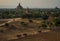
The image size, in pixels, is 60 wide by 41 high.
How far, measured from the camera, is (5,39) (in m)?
8.06

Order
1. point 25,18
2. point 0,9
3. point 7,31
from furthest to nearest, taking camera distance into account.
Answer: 1. point 25,18
2. point 0,9
3. point 7,31

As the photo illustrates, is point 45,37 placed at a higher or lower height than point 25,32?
lower

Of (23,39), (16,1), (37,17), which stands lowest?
(23,39)

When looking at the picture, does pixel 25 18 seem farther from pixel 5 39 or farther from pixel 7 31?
pixel 5 39

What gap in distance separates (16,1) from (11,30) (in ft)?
6.40

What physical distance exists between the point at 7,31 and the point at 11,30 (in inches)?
9.9

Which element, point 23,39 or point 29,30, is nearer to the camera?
point 23,39

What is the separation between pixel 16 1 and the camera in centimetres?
1023

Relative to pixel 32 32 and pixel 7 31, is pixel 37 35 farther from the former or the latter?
pixel 7 31

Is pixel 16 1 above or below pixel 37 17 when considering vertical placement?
above

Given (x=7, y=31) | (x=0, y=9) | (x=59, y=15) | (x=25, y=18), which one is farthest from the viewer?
(x=59, y=15)

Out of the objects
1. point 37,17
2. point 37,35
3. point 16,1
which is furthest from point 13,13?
point 37,35

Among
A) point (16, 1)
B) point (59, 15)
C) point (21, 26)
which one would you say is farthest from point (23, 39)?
point (59, 15)

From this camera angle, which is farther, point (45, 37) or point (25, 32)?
point (25, 32)
